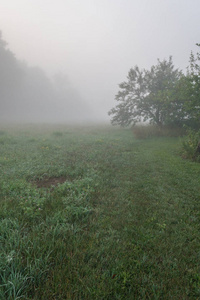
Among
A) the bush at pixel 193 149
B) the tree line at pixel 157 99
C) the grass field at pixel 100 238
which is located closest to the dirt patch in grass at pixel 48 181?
the grass field at pixel 100 238

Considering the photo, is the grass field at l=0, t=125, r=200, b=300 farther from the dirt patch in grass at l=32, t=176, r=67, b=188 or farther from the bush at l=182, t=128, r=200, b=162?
the bush at l=182, t=128, r=200, b=162

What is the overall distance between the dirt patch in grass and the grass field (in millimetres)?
37

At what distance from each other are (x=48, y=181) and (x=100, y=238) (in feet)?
11.7

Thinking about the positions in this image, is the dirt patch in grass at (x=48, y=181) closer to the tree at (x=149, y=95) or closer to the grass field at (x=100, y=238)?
the grass field at (x=100, y=238)

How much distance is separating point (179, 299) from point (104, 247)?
127 centimetres

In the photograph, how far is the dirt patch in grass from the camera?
549cm

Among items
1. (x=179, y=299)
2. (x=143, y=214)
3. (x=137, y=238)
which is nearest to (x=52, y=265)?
(x=137, y=238)

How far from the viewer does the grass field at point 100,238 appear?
213cm

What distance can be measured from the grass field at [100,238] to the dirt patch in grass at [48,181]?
0.12 ft

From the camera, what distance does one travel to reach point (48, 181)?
5.87 meters

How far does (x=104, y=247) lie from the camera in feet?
9.04

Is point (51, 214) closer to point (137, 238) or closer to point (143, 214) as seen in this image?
point (137, 238)

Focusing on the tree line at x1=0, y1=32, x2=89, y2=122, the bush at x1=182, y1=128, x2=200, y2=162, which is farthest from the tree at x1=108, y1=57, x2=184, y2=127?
the tree line at x1=0, y1=32, x2=89, y2=122

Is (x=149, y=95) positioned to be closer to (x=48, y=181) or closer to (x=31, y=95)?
(x=48, y=181)
